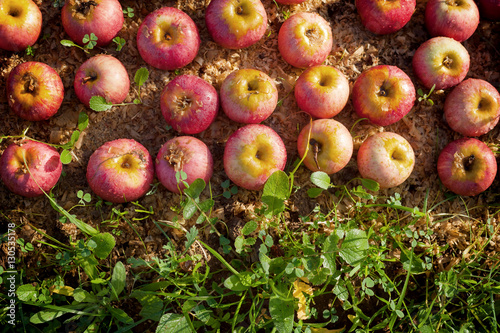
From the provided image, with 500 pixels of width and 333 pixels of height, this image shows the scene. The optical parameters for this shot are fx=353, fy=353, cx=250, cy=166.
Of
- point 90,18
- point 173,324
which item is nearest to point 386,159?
point 173,324

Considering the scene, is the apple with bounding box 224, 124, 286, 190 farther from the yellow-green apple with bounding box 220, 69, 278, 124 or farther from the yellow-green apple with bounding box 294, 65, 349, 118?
the yellow-green apple with bounding box 294, 65, 349, 118

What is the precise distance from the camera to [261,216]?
2.50 meters

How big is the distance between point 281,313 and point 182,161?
44.5 inches

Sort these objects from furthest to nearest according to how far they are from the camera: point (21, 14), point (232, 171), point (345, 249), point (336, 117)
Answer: point (336, 117) < point (21, 14) < point (232, 171) < point (345, 249)

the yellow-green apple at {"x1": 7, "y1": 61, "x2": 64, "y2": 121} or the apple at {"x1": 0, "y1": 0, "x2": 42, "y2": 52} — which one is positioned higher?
the apple at {"x1": 0, "y1": 0, "x2": 42, "y2": 52}

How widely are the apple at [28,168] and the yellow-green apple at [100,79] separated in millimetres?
475

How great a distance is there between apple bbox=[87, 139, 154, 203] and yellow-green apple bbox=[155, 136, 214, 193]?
0.10 m

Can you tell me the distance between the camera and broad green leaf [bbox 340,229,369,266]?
2166 millimetres

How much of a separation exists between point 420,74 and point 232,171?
5.51 feet

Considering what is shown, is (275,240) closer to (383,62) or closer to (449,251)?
(449,251)

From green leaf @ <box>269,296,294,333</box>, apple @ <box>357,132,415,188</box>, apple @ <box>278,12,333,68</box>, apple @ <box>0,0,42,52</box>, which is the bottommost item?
green leaf @ <box>269,296,294,333</box>

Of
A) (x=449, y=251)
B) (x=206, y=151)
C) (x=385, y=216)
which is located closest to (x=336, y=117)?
(x=385, y=216)

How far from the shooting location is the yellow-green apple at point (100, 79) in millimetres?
2463

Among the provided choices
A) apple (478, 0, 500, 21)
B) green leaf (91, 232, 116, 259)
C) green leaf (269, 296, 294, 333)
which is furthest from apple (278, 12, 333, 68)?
green leaf (91, 232, 116, 259)
